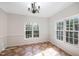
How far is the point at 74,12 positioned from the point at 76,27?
0.53 meters

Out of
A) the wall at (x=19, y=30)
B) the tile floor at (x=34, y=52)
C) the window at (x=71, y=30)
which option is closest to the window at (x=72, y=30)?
the window at (x=71, y=30)

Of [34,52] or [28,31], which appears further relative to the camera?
[28,31]

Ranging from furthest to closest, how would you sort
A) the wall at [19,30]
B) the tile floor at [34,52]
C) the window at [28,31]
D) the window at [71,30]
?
1. the window at [28,31]
2. the wall at [19,30]
3. the tile floor at [34,52]
4. the window at [71,30]

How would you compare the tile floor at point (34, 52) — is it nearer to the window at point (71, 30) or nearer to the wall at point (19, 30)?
the window at point (71, 30)

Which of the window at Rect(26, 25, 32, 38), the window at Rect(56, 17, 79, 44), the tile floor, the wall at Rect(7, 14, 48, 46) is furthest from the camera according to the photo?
the window at Rect(26, 25, 32, 38)

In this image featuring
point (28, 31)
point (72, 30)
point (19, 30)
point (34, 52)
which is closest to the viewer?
point (72, 30)

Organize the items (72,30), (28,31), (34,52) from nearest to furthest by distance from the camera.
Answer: (72,30), (34,52), (28,31)

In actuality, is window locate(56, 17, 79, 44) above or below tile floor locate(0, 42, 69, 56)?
above

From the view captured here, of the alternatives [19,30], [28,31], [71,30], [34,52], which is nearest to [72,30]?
[71,30]

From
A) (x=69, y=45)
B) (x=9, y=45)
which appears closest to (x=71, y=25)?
(x=69, y=45)

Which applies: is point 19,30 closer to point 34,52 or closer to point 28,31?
point 28,31

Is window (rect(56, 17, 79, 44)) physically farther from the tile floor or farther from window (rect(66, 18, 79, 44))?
the tile floor

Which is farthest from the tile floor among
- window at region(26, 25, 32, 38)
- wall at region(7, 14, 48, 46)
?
window at region(26, 25, 32, 38)

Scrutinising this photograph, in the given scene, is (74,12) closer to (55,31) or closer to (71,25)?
(71,25)
